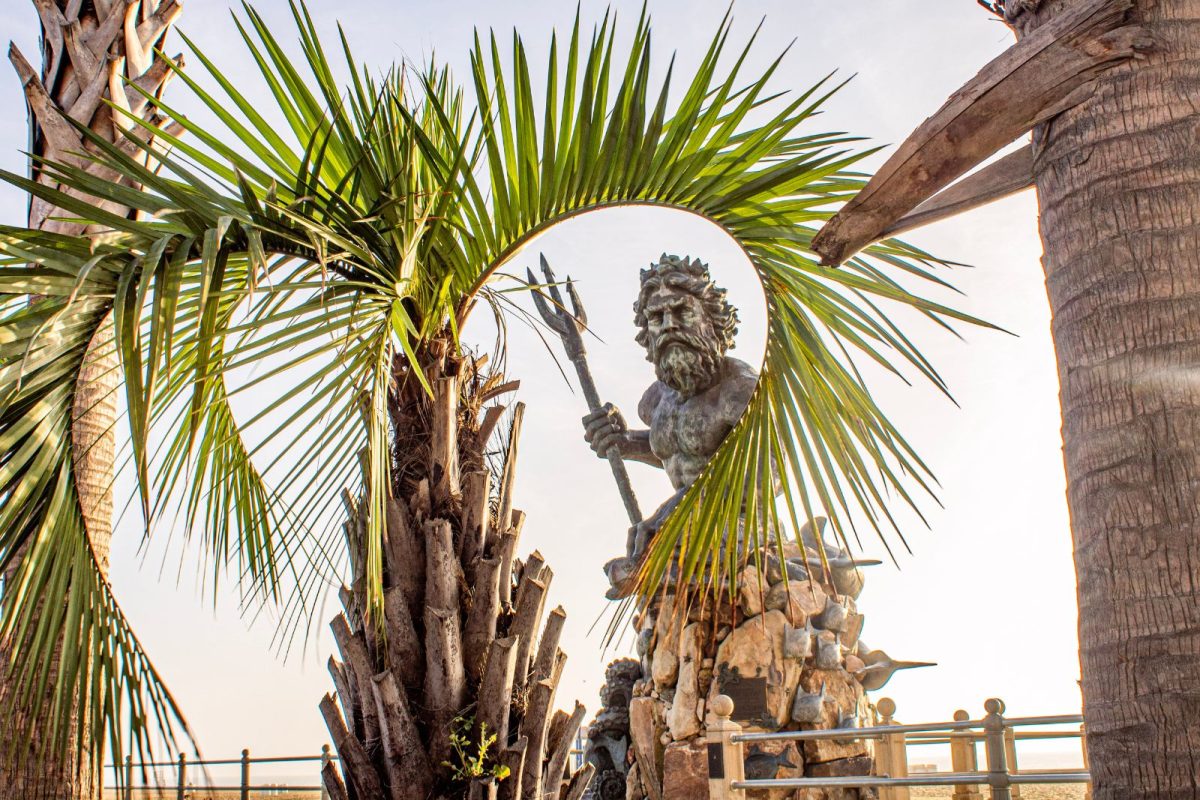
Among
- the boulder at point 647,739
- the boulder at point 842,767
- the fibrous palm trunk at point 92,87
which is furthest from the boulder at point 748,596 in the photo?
the fibrous palm trunk at point 92,87

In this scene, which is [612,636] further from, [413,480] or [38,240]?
[38,240]

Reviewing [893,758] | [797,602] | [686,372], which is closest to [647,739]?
[797,602]

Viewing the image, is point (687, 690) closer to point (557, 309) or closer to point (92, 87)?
point (557, 309)

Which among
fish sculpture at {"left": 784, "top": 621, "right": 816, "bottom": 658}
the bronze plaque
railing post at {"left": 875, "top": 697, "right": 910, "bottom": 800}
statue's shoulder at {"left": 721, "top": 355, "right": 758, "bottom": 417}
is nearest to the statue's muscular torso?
statue's shoulder at {"left": 721, "top": 355, "right": 758, "bottom": 417}

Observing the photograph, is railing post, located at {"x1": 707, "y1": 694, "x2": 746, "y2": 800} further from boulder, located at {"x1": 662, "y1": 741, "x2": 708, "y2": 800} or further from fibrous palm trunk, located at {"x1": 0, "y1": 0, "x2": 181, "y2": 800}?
fibrous palm trunk, located at {"x1": 0, "y1": 0, "x2": 181, "y2": 800}

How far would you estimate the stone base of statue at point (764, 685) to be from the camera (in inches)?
243

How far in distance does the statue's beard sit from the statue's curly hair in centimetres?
16

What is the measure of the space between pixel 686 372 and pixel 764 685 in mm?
2037

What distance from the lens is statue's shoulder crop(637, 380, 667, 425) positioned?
24.1 feet

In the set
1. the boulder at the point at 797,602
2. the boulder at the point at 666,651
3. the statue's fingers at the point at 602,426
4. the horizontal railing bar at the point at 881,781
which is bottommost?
the horizontal railing bar at the point at 881,781

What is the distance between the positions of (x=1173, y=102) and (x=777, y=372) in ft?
5.69

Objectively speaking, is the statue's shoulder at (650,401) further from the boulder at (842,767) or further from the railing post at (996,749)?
the railing post at (996,749)

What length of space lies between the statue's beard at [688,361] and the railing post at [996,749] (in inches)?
115

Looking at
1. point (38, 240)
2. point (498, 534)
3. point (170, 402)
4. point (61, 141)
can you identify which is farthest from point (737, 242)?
point (61, 141)
